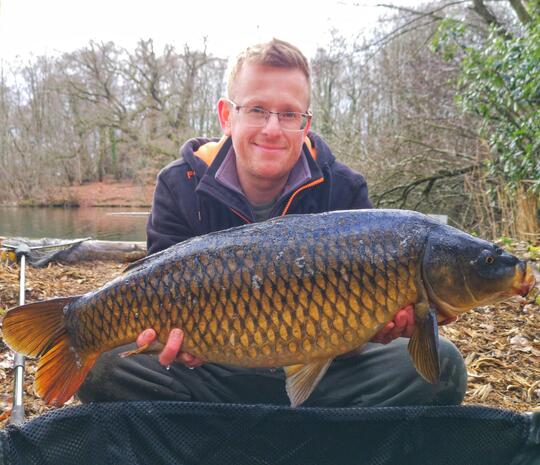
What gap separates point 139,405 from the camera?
3.76 feet

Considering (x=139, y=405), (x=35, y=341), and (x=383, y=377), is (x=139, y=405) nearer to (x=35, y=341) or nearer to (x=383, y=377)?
(x=35, y=341)

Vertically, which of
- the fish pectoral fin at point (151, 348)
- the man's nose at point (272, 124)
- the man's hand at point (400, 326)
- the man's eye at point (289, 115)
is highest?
the man's eye at point (289, 115)

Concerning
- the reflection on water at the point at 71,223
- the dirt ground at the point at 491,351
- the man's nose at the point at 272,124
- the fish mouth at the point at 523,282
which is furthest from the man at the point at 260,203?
the reflection on water at the point at 71,223

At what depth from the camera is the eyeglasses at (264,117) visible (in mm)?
1497

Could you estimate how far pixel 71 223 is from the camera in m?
11.6

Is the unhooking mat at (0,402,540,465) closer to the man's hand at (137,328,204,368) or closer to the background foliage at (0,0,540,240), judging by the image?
the man's hand at (137,328,204,368)

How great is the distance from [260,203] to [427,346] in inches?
29.5

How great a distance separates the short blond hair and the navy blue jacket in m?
0.23

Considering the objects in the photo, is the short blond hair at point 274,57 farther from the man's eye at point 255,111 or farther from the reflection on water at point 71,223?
the reflection on water at point 71,223

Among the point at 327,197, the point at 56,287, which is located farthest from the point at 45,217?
the point at 327,197

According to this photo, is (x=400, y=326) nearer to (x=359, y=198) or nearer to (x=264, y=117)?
(x=359, y=198)

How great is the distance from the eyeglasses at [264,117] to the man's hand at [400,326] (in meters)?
0.64

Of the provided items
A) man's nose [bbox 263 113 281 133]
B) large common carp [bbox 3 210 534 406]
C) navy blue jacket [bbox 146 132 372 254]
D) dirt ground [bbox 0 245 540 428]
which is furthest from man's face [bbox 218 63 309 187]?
dirt ground [bbox 0 245 540 428]

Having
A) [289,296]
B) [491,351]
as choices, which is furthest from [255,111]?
[491,351]
